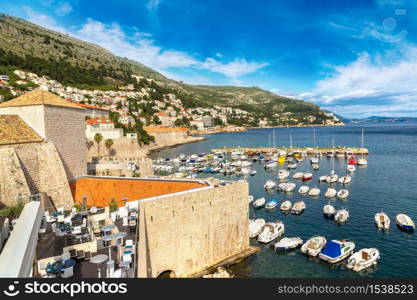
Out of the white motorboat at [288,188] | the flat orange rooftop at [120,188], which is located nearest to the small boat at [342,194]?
the white motorboat at [288,188]

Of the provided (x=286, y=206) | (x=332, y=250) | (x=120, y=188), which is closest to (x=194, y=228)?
(x=120, y=188)

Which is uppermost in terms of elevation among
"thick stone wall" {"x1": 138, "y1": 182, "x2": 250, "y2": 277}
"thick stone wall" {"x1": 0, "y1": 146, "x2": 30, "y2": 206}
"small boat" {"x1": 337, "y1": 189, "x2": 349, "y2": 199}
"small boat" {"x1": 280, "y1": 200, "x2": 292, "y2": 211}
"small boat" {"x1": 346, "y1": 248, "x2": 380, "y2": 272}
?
"thick stone wall" {"x1": 0, "y1": 146, "x2": 30, "y2": 206}

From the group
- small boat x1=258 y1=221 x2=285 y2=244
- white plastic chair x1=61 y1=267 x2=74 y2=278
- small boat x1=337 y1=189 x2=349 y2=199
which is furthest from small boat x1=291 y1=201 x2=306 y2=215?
white plastic chair x1=61 y1=267 x2=74 y2=278

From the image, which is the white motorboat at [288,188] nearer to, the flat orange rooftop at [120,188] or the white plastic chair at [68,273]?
the flat orange rooftop at [120,188]

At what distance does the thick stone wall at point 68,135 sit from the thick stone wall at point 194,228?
33.7 ft

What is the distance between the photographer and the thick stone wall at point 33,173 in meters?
15.8

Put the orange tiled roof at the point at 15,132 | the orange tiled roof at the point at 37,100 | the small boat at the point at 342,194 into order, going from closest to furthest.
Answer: the orange tiled roof at the point at 15,132
the orange tiled roof at the point at 37,100
the small boat at the point at 342,194

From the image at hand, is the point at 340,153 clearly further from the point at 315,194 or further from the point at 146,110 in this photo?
the point at 146,110

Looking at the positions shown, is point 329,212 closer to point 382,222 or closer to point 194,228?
point 382,222

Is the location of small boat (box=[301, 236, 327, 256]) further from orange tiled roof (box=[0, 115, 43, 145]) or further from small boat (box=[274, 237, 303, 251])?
orange tiled roof (box=[0, 115, 43, 145])

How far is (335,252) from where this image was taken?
1919cm

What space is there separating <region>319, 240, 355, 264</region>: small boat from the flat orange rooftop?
388 inches

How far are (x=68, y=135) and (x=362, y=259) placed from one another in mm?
23401

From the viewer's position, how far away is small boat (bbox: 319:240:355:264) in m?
19.1
